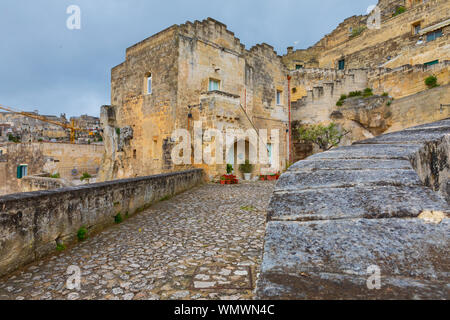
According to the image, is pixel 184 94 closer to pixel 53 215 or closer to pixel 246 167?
pixel 246 167

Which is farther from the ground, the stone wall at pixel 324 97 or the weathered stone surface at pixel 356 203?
the stone wall at pixel 324 97

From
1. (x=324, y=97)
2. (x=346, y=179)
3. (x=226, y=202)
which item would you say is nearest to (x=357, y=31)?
(x=324, y=97)

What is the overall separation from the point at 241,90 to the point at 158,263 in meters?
13.2

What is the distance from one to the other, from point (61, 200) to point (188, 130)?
30.5ft

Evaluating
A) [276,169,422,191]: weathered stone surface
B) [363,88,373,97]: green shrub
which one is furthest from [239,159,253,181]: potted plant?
[363,88,373,97]: green shrub

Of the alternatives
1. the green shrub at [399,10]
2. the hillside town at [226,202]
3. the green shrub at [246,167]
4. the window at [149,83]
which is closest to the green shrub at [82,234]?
the hillside town at [226,202]

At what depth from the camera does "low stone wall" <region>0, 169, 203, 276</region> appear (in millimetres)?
2807

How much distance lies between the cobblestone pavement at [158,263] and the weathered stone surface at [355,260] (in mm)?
1527

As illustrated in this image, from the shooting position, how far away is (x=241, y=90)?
15.0 metres

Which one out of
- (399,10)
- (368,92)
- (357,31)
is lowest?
(368,92)

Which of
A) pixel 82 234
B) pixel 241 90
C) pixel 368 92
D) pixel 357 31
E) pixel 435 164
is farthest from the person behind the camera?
pixel 357 31

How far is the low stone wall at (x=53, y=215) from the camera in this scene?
2.81m

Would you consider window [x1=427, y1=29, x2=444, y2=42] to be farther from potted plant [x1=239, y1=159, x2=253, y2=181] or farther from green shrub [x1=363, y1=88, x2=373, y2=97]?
potted plant [x1=239, y1=159, x2=253, y2=181]

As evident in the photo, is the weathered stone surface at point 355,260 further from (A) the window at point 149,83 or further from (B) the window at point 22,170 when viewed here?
(B) the window at point 22,170
